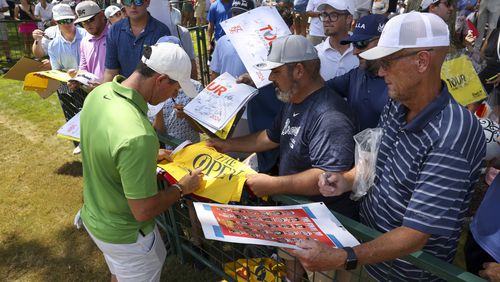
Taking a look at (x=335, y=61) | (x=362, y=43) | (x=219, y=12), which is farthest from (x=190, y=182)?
(x=219, y=12)

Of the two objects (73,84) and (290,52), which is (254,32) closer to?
(290,52)

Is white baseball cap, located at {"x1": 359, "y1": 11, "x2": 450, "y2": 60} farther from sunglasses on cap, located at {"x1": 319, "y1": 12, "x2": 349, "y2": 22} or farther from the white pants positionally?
sunglasses on cap, located at {"x1": 319, "y1": 12, "x2": 349, "y2": 22}

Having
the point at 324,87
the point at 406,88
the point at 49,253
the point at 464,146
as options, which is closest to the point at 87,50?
the point at 49,253

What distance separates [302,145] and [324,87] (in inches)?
16.9

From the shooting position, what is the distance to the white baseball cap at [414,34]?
171 cm

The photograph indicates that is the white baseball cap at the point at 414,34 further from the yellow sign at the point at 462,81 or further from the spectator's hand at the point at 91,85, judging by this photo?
the spectator's hand at the point at 91,85

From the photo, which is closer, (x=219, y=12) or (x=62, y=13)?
(x=62, y=13)

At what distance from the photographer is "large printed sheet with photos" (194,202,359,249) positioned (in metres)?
1.89

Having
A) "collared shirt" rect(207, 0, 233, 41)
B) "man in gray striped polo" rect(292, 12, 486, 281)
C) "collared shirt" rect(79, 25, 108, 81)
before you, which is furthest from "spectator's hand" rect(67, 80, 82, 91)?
"collared shirt" rect(207, 0, 233, 41)

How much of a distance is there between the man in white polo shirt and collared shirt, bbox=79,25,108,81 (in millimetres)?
2718

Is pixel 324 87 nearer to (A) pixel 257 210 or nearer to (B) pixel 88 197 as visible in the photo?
(A) pixel 257 210

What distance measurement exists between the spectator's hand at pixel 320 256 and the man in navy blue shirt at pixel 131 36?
312 cm

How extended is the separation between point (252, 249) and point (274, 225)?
3.44 ft

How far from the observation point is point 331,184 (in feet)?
6.95
